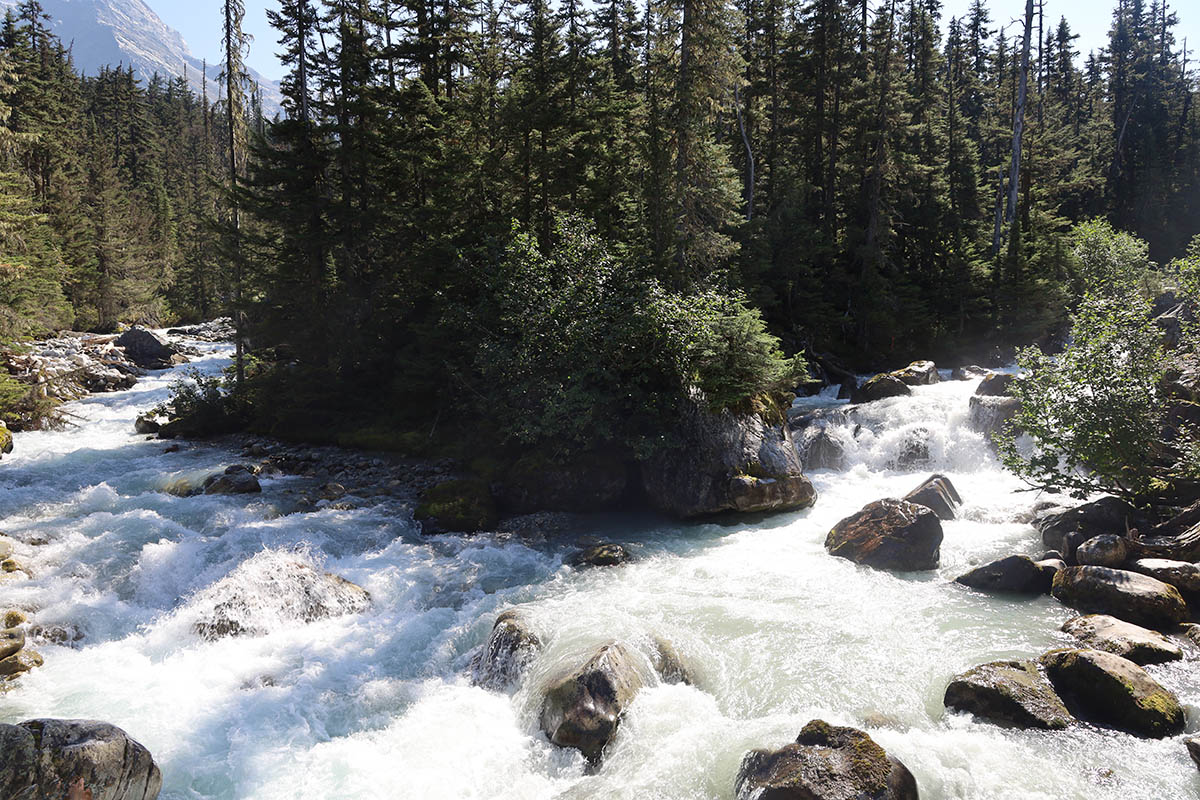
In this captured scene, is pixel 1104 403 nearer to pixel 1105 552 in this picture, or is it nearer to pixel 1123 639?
pixel 1105 552

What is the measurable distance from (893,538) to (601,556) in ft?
18.7

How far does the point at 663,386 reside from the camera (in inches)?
654

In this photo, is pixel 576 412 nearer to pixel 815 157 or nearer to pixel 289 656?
pixel 289 656

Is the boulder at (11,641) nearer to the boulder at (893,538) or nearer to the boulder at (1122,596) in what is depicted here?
the boulder at (893,538)

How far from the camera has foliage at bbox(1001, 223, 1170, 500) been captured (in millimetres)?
11547

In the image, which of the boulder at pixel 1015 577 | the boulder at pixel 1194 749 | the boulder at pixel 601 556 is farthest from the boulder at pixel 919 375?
the boulder at pixel 1194 749

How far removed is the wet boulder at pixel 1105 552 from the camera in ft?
36.4

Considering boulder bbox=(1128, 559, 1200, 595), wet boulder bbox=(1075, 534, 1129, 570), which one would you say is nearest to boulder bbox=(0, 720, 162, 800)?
wet boulder bbox=(1075, 534, 1129, 570)

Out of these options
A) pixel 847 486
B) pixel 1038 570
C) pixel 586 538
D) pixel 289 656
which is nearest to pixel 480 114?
pixel 586 538

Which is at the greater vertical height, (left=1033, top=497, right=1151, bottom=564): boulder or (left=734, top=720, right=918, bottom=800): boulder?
(left=1033, top=497, right=1151, bottom=564): boulder

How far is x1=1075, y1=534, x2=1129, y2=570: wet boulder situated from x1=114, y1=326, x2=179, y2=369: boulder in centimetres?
3890

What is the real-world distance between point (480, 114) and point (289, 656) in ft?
60.7

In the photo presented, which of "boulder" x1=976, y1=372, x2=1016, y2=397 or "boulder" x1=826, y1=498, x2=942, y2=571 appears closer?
"boulder" x1=826, y1=498, x2=942, y2=571

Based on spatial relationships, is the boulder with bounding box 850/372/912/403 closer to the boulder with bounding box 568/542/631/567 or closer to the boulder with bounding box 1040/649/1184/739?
the boulder with bounding box 568/542/631/567
